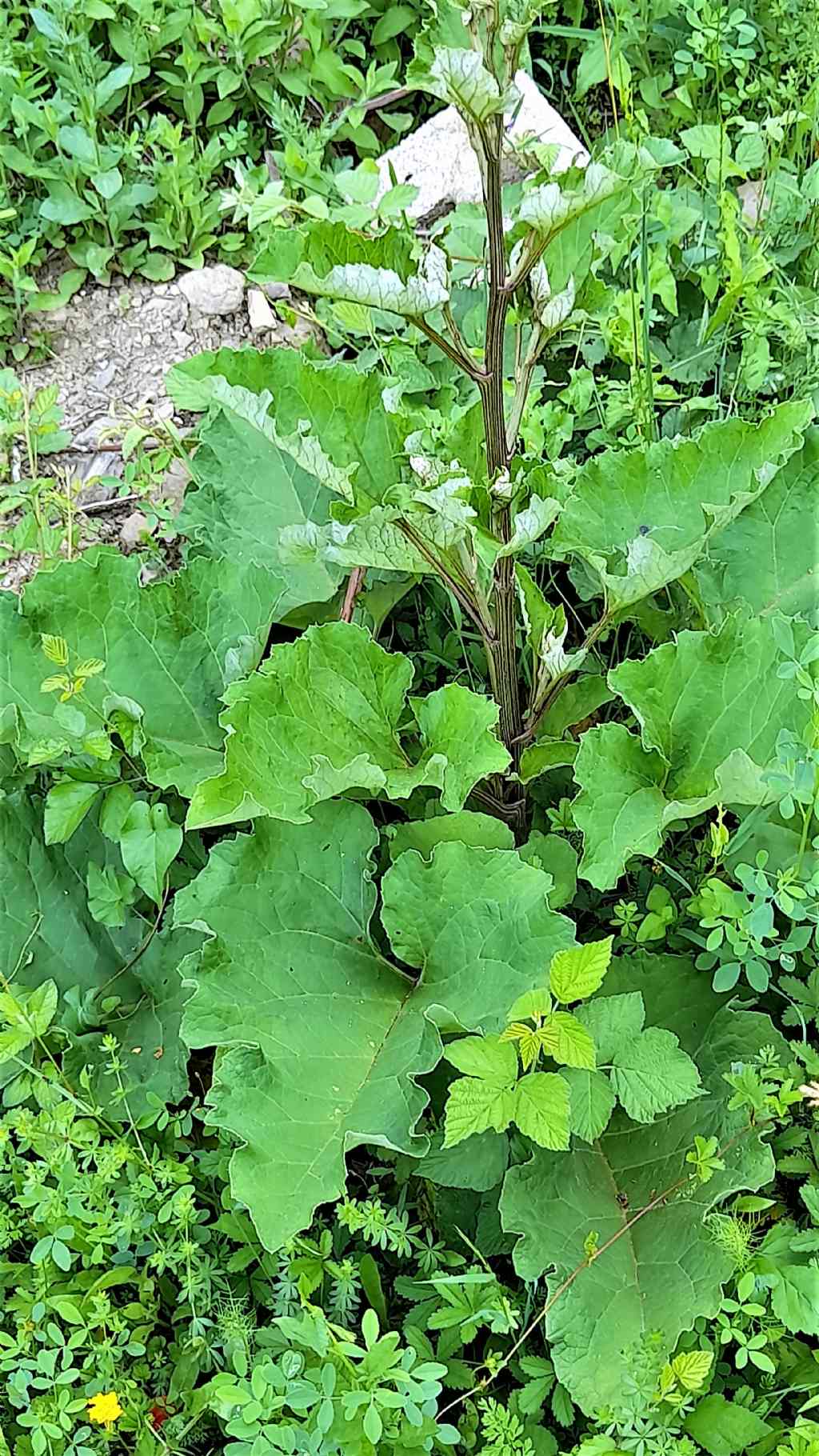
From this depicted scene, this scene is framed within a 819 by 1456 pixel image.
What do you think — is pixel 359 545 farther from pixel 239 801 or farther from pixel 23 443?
pixel 23 443

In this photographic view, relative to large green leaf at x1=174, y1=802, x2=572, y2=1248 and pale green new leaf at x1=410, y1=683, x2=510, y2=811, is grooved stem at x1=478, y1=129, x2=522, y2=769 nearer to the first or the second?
pale green new leaf at x1=410, y1=683, x2=510, y2=811

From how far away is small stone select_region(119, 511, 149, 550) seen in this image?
120 inches

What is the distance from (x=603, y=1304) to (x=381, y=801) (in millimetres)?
979

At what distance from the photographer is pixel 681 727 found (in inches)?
81.5

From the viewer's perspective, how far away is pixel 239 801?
1902mm

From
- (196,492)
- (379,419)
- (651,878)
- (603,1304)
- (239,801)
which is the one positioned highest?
(379,419)

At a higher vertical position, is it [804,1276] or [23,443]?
[23,443]

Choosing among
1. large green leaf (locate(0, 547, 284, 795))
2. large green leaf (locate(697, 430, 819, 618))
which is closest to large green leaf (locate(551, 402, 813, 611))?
large green leaf (locate(697, 430, 819, 618))

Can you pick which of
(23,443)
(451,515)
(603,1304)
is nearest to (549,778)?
(451,515)

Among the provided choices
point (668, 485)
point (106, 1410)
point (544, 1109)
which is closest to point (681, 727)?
point (668, 485)

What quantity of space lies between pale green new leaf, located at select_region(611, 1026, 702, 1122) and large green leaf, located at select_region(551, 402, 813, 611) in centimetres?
72

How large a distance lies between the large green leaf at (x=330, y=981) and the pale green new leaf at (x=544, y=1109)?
15cm

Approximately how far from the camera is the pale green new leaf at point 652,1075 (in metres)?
1.84

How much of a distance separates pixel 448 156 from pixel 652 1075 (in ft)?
8.48
